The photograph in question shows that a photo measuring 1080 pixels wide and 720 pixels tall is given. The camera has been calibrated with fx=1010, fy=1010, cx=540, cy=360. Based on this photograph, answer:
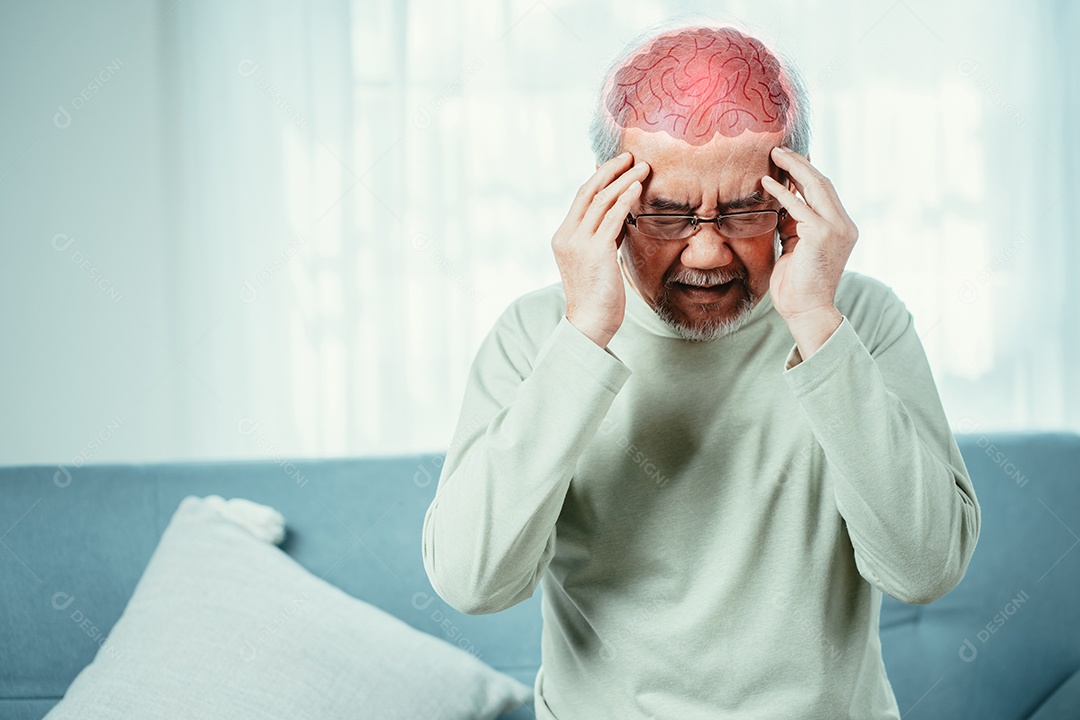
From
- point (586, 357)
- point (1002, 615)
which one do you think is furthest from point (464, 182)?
point (586, 357)

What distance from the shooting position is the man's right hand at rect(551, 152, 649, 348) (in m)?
1.05

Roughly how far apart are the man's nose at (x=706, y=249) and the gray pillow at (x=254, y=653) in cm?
94

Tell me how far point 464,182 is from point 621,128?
6.82ft

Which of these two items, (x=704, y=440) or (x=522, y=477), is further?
(x=704, y=440)

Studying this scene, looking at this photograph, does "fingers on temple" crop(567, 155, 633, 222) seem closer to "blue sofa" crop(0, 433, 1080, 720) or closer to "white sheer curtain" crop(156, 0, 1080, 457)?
"blue sofa" crop(0, 433, 1080, 720)

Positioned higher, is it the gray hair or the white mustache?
the gray hair

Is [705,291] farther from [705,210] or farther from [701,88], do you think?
[701,88]

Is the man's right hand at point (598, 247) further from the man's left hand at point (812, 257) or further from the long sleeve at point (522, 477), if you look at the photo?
the man's left hand at point (812, 257)

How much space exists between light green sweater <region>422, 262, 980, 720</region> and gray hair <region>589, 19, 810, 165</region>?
0.66 feet

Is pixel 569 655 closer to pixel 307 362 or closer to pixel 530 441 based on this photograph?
pixel 530 441

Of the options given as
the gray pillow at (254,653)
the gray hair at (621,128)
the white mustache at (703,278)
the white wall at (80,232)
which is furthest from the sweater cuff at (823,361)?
the white wall at (80,232)

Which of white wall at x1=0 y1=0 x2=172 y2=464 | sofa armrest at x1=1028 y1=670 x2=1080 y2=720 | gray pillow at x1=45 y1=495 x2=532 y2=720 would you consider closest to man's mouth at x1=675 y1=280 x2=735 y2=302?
gray pillow at x1=45 y1=495 x2=532 y2=720

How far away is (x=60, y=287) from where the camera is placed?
314 cm

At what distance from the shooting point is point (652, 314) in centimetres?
122
